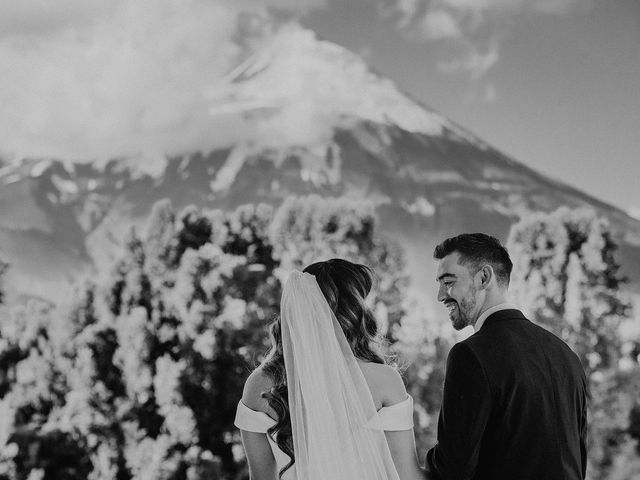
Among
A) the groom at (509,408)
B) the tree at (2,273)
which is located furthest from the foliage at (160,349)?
the groom at (509,408)

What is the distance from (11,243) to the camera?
49781mm

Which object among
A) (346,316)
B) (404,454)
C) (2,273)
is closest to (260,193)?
(2,273)

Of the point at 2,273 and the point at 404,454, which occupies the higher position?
the point at 2,273

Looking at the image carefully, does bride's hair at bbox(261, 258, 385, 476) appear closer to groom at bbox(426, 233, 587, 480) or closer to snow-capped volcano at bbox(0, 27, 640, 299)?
groom at bbox(426, 233, 587, 480)

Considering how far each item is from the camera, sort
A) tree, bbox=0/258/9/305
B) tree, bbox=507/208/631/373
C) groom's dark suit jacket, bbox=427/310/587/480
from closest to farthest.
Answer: groom's dark suit jacket, bbox=427/310/587/480 → tree, bbox=507/208/631/373 → tree, bbox=0/258/9/305

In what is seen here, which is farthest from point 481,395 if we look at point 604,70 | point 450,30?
point 450,30

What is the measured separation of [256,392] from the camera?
127 inches

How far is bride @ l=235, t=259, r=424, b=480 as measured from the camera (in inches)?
127

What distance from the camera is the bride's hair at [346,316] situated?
328 cm

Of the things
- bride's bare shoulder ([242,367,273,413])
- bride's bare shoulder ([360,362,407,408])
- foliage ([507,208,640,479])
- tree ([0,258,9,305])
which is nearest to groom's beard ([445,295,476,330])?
bride's bare shoulder ([360,362,407,408])

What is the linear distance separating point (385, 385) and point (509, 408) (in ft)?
1.82

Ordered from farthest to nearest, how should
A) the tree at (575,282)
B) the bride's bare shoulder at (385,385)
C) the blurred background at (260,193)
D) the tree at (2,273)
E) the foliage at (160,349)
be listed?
the tree at (2,273) → the tree at (575,282) → the blurred background at (260,193) → the foliage at (160,349) → the bride's bare shoulder at (385,385)

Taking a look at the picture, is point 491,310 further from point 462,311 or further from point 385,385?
point 385,385

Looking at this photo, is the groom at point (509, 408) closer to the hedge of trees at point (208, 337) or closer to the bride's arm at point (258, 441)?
the bride's arm at point (258, 441)
